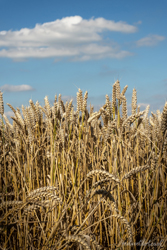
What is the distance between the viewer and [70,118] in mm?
2721

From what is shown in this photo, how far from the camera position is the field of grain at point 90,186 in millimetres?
1898

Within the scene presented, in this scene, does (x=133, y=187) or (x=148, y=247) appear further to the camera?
(x=133, y=187)

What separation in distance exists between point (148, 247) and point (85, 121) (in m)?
1.25

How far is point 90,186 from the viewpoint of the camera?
246 cm

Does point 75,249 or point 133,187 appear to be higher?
point 133,187

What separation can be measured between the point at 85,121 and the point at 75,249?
3.88 feet

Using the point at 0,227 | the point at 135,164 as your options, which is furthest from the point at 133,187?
the point at 0,227

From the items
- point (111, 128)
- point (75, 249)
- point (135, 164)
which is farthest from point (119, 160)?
point (75, 249)

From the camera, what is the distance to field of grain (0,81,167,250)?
6.23 feet

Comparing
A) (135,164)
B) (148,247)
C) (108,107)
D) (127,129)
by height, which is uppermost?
(108,107)

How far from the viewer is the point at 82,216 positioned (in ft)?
7.14

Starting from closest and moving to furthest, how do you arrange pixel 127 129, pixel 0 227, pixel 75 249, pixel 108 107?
1. pixel 0 227
2. pixel 75 249
3. pixel 108 107
4. pixel 127 129

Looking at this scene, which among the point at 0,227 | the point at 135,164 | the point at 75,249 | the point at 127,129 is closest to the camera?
the point at 0,227

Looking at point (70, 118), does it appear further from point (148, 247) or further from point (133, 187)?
point (148, 247)
